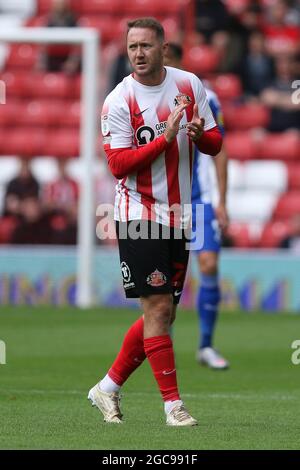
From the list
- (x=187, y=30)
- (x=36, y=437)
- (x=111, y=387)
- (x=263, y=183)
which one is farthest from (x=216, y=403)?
(x=187, y=30)

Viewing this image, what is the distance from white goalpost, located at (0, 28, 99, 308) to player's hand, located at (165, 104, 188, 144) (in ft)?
27.4

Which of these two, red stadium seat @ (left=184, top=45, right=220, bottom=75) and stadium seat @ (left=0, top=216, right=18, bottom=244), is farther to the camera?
red stadium seat @ (left=184, top=45, right=220, bottom=75)

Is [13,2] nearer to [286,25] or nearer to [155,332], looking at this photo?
[286,25]

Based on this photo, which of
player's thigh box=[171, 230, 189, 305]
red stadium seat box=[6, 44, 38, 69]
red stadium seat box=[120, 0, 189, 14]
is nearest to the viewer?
player's thigh box=[171, 230, 189, 305]

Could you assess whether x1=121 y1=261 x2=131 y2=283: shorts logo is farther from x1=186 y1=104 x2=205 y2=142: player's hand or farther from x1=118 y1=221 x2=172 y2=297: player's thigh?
x1=186 y1=104 x2=205 y2=142: player's hand

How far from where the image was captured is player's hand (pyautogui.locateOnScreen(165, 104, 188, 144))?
596cm

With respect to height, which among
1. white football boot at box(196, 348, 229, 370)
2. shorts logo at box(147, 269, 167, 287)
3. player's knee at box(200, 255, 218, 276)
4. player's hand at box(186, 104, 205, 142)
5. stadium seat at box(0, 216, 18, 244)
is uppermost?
player's hand at box(186, 104, 205, 142)

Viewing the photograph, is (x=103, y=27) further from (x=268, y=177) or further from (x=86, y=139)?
(x=86, y=139)

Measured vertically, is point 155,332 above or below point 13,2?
below

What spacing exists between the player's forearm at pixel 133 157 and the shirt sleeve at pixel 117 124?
0.14ft

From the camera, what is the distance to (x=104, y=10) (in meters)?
19.6

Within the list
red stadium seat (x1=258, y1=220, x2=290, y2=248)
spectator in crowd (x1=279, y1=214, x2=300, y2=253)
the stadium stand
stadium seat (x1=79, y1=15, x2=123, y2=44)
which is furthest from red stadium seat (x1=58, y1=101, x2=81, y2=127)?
spectator in crowd (x1=279, y1=214, x2=300, y2=253)

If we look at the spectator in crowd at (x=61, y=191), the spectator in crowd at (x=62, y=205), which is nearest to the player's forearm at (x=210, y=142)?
the spectator in crowd at (x=62, y=205)
